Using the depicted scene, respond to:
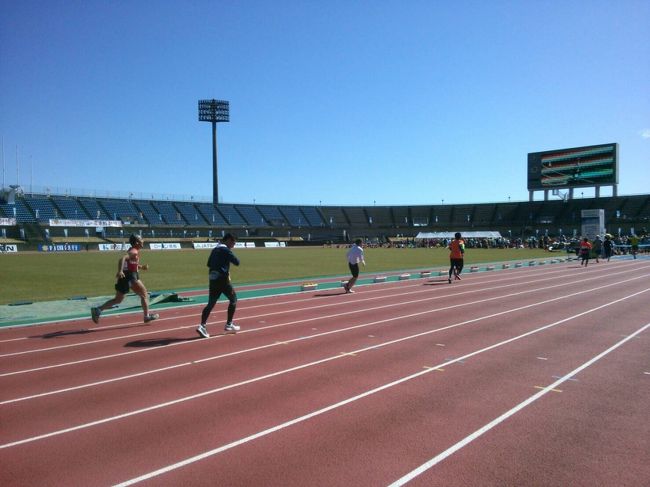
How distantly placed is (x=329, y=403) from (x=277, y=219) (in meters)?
85.5

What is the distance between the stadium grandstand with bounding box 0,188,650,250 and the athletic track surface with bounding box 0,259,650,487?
57297 millimetres

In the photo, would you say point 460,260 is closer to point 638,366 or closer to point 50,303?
point 638,366

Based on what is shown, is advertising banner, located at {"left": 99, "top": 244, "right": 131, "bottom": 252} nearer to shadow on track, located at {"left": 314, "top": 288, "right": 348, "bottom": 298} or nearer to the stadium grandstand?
the stadium grandstand

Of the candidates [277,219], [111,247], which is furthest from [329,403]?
[277,219]

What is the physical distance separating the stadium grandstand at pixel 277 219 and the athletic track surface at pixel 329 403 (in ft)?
188

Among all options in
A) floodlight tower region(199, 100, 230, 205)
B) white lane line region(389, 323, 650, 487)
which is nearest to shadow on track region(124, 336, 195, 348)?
white lane line region(389, 323, 650, 487)

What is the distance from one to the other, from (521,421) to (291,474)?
94.0 inches

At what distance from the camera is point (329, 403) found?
16.9 ft

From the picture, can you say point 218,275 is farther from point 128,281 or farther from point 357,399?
point 357,399

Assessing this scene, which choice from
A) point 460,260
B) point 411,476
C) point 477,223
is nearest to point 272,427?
point 411,476

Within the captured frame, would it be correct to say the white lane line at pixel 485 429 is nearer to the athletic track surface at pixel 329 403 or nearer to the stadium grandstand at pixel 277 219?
the athletic track surface at pixel 329 403

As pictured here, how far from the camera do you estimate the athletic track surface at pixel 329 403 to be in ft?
12.3

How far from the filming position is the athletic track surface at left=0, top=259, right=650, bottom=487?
12.3ft

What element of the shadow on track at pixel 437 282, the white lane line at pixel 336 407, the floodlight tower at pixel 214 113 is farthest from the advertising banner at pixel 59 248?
the white lane line at pixel 336 407
